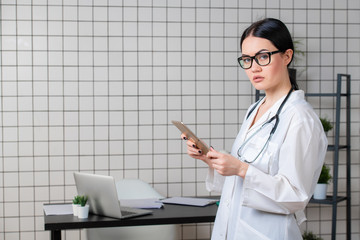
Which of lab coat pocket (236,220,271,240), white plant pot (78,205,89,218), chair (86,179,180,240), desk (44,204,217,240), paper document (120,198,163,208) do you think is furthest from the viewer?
chair (86,179,180,240)

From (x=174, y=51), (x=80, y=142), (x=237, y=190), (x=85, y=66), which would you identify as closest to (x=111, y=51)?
(x=85, y=66)

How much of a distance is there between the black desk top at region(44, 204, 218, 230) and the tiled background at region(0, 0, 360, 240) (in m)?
1.27

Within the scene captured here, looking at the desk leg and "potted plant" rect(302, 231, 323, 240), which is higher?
the desk leg

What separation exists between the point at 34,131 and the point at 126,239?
1.17 metres

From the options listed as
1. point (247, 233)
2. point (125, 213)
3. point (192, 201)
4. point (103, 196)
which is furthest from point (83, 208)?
point (247, 233)

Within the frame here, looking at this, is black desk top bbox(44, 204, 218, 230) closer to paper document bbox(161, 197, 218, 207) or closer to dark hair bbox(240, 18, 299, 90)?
paper document bbox(161, 197, 218, 207)

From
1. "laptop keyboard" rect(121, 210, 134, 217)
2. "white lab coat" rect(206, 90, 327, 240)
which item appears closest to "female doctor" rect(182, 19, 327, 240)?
"white lab coat" rect(206, 90, 327, 240)

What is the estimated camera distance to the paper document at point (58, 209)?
280cm

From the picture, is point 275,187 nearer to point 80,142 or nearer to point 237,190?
point 237,190

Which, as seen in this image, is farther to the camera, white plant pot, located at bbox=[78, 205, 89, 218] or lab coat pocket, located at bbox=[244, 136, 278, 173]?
white plant pot, located at bbox=[78, 205, 89, 218]

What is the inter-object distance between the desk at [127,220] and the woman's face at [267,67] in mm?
1077

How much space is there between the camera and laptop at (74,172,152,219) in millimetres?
2654

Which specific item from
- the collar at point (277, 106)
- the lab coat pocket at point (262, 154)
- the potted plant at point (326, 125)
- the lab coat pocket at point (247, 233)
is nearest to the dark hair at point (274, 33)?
the collar at point (277, 106)

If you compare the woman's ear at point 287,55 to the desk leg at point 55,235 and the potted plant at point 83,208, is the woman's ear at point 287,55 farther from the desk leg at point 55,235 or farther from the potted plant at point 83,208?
the desk leg at point 55,235
